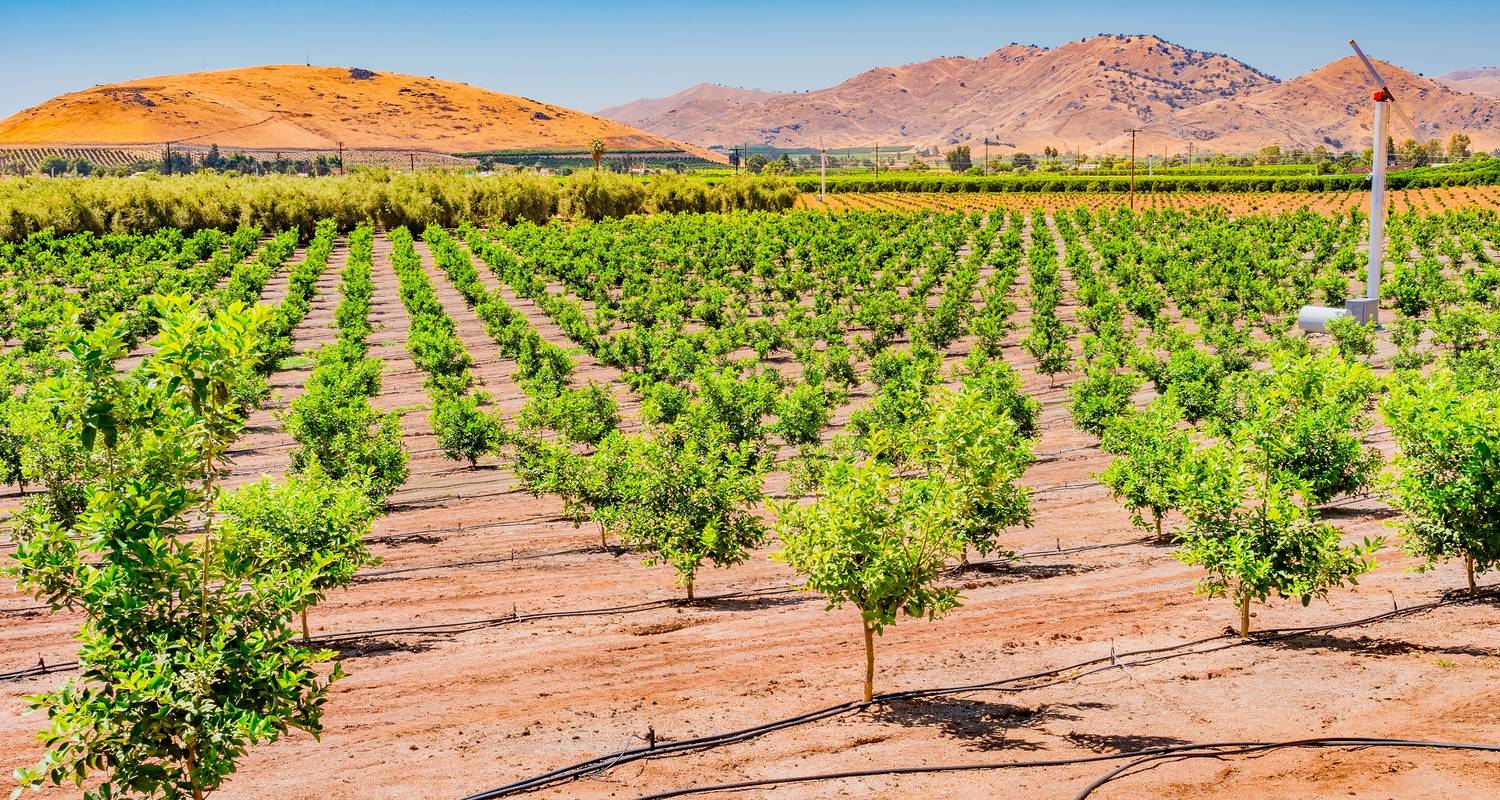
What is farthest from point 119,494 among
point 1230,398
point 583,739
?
point 1230,398

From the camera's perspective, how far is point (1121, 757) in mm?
11867

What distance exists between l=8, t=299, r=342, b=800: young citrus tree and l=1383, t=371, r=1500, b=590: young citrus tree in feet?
42.6

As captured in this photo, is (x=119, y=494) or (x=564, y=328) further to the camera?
(x=564, y=328)

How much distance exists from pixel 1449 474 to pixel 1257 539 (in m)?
3.18

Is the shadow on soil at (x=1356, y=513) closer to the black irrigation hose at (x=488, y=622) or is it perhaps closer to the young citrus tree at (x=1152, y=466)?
the young citrus tree at (x=1152, y=466)

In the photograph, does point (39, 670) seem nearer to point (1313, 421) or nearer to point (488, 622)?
point (488, 622)

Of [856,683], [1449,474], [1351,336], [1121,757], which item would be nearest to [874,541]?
[856,683]

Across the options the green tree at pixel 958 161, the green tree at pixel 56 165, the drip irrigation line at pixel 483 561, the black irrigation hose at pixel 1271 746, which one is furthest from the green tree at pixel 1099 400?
the green tree at pixel 56 165

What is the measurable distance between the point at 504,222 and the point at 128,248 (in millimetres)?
28300

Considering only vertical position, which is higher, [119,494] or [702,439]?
[119,494]

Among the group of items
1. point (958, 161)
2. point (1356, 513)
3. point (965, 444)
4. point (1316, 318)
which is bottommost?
point (1356, 513)

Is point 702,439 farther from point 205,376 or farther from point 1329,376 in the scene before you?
point 205,376

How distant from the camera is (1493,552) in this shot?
50.2 feet

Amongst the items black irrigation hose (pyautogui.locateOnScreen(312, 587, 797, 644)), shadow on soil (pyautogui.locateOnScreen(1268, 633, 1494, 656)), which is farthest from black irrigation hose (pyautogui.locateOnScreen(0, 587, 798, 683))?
shadow on soil (pyautogui.locateOnScreen(1268, 633, 1494, 656))
